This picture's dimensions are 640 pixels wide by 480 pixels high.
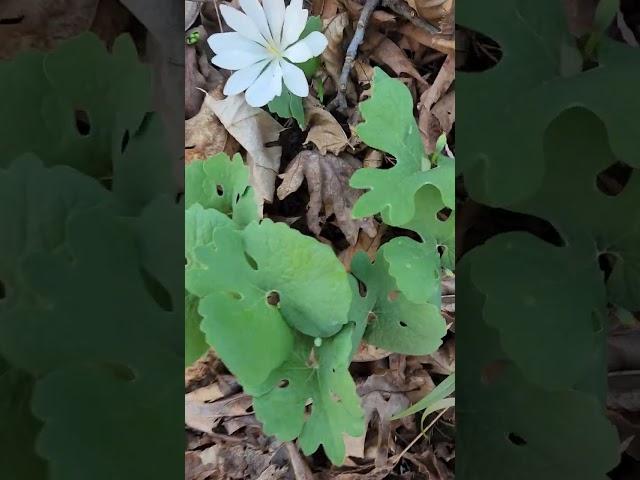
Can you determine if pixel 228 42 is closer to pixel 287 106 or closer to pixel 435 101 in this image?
pixel 287 106

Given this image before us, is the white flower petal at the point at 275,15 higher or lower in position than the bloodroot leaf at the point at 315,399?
higher

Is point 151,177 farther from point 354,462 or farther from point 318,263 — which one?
point 354,462

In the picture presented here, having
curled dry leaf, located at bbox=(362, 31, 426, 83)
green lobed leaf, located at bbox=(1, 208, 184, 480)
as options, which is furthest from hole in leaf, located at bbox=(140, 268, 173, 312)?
curled dry leaf, located at bbox=(362, 31, 426, 83)

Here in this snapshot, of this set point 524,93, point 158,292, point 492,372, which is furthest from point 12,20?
point 492,372

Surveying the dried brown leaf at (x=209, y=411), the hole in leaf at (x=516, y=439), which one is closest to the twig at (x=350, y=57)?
the dried brown leaf at (x=209, y=411)

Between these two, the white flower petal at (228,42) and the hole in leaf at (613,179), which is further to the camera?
the hole in leaf at (613,179)

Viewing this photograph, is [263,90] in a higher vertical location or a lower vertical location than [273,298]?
higher

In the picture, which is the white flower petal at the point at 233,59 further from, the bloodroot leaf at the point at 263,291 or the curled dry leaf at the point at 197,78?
the bloodroot leaf at the point at 263,291
